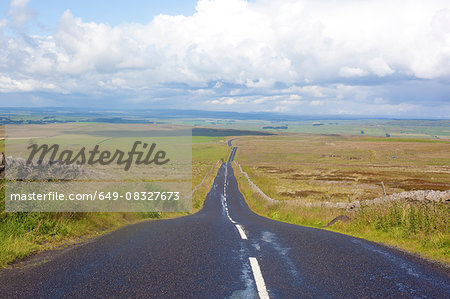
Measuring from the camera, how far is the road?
541cm

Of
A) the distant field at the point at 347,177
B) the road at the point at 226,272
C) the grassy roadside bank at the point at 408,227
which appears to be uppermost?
the road at the point at 226,272

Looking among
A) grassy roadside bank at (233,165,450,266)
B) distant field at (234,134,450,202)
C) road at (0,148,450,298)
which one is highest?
road at (0,148,450,298)

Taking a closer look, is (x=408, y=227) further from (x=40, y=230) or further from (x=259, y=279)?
(x=40, y=230)

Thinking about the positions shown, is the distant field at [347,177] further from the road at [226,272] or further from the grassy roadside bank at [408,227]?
the road at [226,272]

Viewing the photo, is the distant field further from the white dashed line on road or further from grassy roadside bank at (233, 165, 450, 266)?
the white dashed line on road

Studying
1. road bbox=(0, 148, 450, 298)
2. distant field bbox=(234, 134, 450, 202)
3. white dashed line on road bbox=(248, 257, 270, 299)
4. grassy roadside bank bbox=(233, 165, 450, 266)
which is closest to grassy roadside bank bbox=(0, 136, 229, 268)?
road bbox=(0, 148, 450, 298)

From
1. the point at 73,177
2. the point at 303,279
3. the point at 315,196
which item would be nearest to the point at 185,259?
the point at 303,279

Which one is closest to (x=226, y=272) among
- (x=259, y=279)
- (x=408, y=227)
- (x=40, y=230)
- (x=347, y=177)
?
(x=259, y=279)

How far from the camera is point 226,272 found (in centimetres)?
647

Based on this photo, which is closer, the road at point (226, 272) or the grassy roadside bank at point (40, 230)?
the road at point (226, 272)

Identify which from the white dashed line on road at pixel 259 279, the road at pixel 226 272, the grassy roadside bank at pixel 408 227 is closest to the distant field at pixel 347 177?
the grassy roadside bank at pixel 408 227

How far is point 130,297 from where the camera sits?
5160 mm

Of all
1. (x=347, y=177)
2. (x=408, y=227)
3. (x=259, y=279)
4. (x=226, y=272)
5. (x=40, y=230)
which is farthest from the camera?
(x=347, y=177)

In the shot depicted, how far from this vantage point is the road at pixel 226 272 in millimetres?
5410
